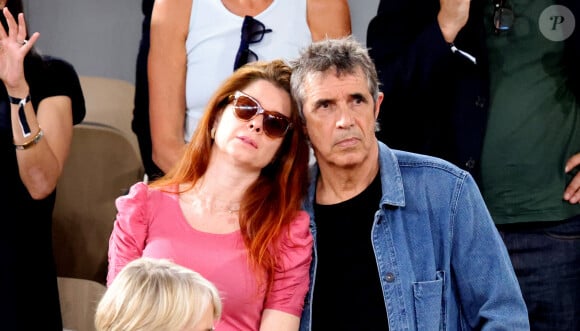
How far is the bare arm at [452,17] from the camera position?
9.62 feet

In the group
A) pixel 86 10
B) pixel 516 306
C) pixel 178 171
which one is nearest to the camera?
pixel 516 306

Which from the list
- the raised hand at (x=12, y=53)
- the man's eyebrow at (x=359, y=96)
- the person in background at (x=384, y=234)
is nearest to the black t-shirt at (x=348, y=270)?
the person in background at (x=384, y=234)

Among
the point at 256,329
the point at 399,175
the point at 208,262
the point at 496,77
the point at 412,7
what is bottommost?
the point at 256,329

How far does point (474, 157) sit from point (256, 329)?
828mm

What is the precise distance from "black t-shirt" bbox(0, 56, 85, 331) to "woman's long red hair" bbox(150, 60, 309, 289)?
1.58 feet

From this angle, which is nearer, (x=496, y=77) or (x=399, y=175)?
(x=399, y=175)

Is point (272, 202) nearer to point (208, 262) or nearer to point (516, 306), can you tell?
point (208, 262)

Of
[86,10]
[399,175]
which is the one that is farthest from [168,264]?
[86,10]

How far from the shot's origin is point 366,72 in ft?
8.85

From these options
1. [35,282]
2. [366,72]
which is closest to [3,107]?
[35,282]

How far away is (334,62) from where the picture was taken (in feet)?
8.79

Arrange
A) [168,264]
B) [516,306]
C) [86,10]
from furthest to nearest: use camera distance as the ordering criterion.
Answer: [86,10] → [516,306] → [168,264]

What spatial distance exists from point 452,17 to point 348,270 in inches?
30.8

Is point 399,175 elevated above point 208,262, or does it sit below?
A: above
